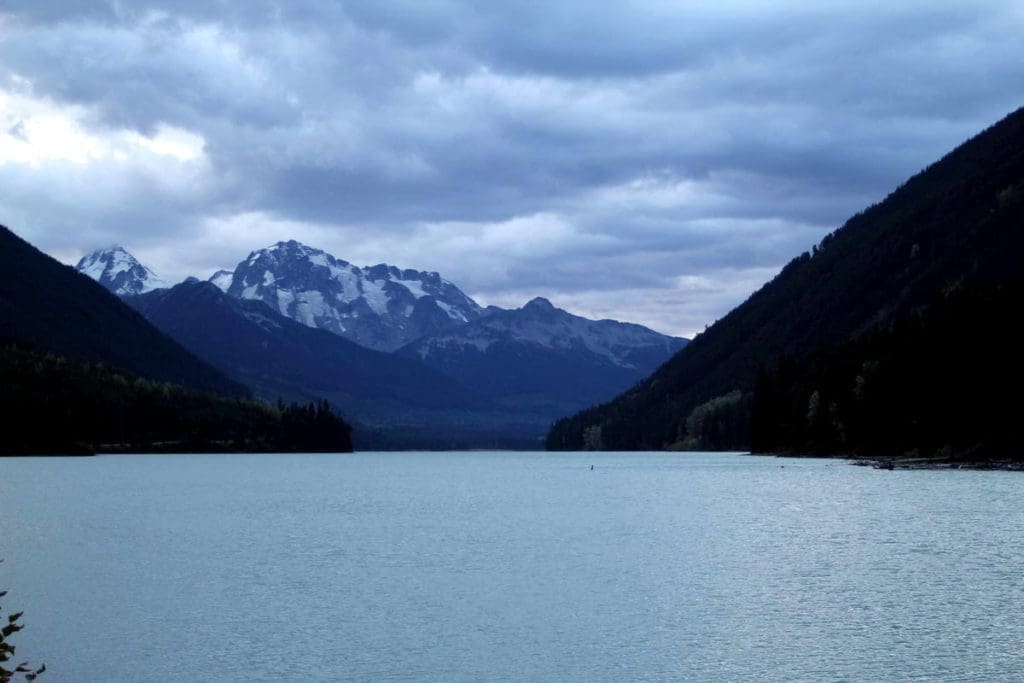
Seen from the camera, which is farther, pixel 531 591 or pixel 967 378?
pixel 967 378

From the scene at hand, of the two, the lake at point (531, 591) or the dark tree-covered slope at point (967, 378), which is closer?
the lake at point (531, 591)

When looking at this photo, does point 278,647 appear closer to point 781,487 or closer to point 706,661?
point 706,661

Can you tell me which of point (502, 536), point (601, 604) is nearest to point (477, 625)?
point (601, 604)

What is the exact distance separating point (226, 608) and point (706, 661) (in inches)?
1075

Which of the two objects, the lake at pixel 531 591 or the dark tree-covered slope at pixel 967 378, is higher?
the dark tree-covered slope at pixel 967 378

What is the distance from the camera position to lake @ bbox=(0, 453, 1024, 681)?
48562 mm

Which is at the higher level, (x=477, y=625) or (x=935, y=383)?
(x=935, y=383)

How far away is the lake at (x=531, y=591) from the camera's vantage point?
159 ft

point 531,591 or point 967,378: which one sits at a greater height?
point 967,378

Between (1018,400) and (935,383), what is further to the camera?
(935,383)

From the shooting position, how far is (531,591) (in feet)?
223

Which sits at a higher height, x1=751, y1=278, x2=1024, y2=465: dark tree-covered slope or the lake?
x1=751, y1=278, x2=1024, y2=465: dark tree-covered slope

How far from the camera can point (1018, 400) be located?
170625mm

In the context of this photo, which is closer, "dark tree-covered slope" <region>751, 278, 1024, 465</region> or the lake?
the lake
